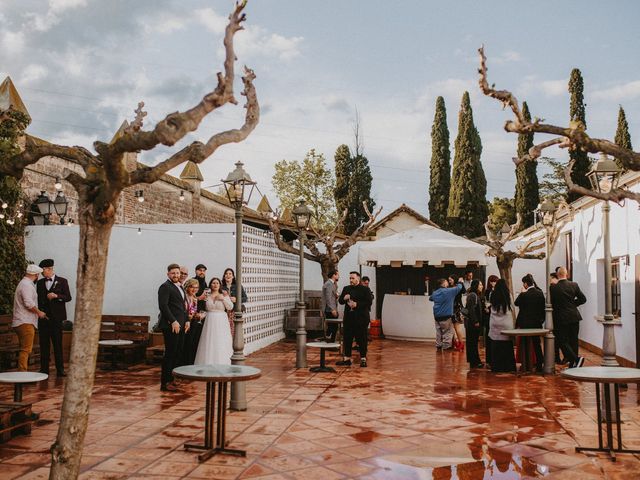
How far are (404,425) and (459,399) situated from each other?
186 centimetres

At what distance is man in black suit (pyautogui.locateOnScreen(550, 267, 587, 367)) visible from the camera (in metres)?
10.9

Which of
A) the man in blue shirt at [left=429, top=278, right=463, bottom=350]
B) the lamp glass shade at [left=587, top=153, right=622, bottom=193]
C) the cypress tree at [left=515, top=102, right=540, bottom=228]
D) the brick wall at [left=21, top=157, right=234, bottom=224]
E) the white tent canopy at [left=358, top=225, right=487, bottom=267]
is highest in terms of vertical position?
the cypress tree at [left=515, top=102, right=540, bottom=228]

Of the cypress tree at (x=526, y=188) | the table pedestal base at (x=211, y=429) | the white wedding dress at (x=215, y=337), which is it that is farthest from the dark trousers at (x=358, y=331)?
the cypress tree at (x=526, y=188)

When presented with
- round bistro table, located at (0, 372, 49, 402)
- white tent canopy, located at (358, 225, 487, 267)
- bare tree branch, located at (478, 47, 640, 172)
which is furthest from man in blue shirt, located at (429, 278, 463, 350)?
round bistro table, located at (0, 372, 49, 402)

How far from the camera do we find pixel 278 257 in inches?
611

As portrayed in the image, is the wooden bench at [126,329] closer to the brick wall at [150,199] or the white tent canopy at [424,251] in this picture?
the brick wall at [150,199]

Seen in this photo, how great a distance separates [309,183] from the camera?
3912cm

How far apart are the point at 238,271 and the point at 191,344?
9.45 ft

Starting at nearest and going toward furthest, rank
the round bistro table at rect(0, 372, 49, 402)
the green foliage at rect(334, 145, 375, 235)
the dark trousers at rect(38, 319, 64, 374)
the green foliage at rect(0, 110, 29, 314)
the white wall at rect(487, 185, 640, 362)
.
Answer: the round bistro table at rect(0, 372, 49, 402) < the dark trousers at rect(38, 319, 64, 374) < the white wall at rect(487, 185, 640, 362) < the green foliage at rect(0, 110, 29, 314) < the green foliage at rect(334, 145, 375, 235)

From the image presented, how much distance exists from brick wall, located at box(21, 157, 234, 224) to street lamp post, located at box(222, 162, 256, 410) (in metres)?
7.62

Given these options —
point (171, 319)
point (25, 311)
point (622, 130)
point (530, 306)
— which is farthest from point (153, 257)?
point (622, 130)

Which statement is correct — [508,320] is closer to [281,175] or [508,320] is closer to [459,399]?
[459,399]

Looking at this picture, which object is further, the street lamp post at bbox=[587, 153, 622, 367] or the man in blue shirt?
the man in blue shirt

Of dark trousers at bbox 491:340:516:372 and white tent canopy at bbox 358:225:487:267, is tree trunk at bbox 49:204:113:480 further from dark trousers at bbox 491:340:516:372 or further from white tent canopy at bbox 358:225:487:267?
white tent canopy at bbox 358:225:487:267
